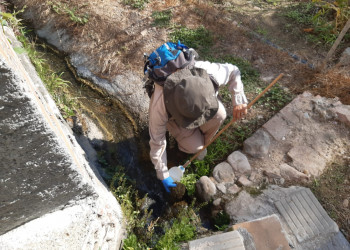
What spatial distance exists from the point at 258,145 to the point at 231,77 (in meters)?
0.84

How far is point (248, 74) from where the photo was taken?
374 cm

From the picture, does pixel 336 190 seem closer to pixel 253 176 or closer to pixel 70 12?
pixel 253 176

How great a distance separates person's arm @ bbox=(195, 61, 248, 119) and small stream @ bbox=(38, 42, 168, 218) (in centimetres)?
122

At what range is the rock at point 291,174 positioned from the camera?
8.56 ft

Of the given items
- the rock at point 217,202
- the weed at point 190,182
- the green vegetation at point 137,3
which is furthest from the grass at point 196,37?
the rock at point 217,202

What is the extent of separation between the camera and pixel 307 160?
2725mm

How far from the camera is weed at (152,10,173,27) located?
4438mm

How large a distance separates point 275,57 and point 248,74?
2.17 ft

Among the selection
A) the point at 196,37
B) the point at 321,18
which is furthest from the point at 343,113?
the point at 321,18

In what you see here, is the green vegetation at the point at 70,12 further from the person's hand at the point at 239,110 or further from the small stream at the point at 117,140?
the person's hand at the point at 239,110

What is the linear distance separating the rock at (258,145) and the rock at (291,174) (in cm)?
25

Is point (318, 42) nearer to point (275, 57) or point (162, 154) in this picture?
point (275, 57)

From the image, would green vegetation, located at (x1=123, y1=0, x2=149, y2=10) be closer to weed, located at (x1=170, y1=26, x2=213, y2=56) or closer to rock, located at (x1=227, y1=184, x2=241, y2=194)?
weed, located at (x1=170, y1=26, x2=213, y2=56)

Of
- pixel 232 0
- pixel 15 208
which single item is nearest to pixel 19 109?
pixel 15 208
